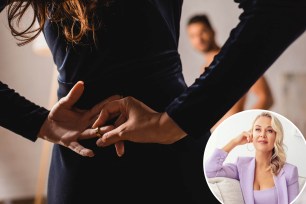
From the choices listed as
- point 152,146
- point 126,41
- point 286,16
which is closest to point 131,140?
point 152,146

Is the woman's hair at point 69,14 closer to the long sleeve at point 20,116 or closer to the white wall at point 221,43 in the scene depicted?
the long sleeve at point 20,116

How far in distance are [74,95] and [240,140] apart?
15.9 inches

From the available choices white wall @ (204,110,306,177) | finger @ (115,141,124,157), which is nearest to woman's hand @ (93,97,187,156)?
finger @ (115,141,124,157)

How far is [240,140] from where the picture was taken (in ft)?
3.47

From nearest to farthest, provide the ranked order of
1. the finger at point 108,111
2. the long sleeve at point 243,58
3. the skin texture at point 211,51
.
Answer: the long sleeve at point 243,58
the finger at point 108,111
the skin texture at point 211,51

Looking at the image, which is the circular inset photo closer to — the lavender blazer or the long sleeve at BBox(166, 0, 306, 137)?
the lavender blazer

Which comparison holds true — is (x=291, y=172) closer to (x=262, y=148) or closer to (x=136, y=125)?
(x=262, y=148)

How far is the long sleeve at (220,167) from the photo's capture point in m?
0.94

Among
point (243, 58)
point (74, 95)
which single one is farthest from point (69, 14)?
point (243, 58)

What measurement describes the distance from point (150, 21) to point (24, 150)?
324cm

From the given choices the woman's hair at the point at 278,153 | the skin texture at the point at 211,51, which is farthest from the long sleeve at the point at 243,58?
the skin texture at the point at 211,51

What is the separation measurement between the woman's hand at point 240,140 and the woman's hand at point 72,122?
340mm

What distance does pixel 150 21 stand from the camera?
2.58 feet

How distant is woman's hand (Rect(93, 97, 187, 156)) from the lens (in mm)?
725
